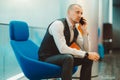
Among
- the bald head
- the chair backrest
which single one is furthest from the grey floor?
the bald head

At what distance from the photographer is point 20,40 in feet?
9.59

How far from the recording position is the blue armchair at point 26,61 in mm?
Answer: 2609

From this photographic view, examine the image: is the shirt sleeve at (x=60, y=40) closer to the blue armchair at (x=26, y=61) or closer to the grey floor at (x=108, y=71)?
the blue armchair at (x=26, y=61)

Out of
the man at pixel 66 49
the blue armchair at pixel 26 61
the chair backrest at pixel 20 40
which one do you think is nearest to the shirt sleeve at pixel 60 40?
the man at pixel 66 49

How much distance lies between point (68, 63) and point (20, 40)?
685mm

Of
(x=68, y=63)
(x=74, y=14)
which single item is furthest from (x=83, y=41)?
(x=68, y=63)

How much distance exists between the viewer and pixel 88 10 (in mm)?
4828

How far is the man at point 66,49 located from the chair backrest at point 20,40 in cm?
18

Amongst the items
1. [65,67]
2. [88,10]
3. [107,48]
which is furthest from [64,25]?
[107,48]

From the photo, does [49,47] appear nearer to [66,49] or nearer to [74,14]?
[66,49]

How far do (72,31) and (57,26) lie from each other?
1.02ft

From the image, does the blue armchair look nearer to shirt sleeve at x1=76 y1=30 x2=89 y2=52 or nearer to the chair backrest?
the chair backrest

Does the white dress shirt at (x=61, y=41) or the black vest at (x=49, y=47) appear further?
the black vest at (x=49, y=47)

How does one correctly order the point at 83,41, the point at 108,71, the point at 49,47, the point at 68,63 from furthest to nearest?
the point at 108,71 < the point at 83,41 < the point at 49,47 < the point at 68,63
